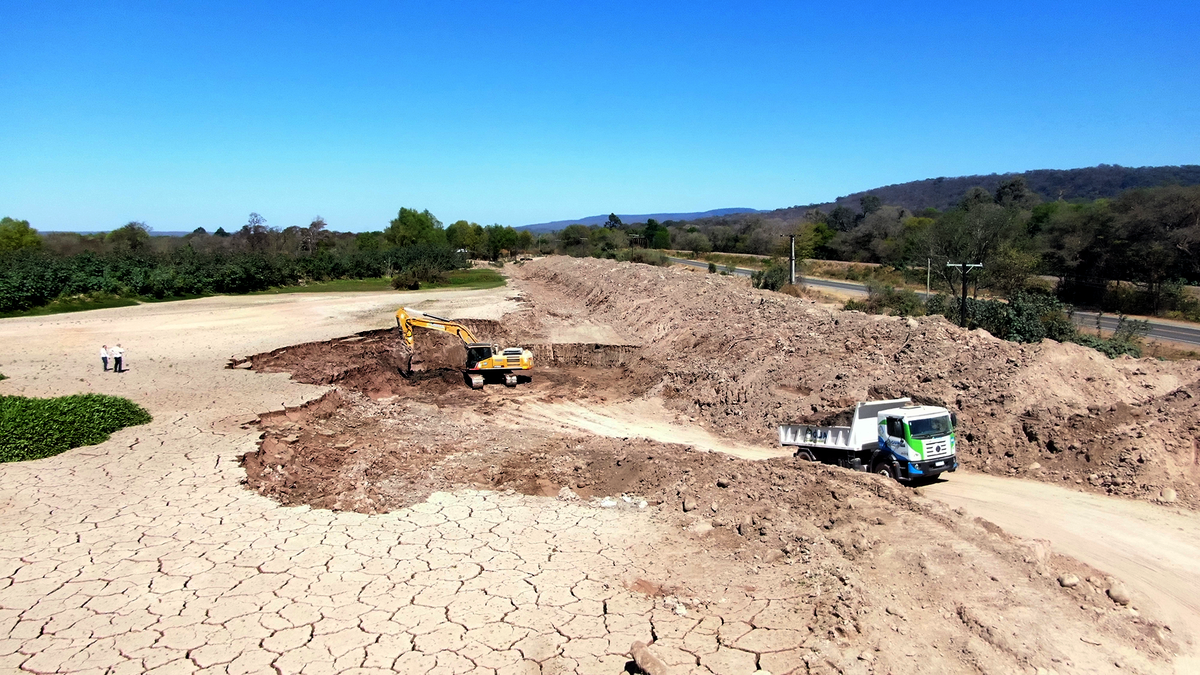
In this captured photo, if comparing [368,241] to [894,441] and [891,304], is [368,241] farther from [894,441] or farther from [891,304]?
[894,441]

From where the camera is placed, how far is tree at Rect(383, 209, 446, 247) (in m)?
89.5

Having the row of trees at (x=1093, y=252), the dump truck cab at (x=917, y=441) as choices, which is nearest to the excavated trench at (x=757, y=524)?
the dump truck cab at (x=917, y=441)

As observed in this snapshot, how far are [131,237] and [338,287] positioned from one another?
→ 3897 cm

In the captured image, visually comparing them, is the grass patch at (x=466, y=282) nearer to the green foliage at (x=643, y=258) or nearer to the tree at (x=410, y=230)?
the green foliage at (x=643, y=258)

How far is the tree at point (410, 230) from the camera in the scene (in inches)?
3524

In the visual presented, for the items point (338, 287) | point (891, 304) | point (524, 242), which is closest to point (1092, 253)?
point (891, 304)

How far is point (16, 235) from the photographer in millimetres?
68312

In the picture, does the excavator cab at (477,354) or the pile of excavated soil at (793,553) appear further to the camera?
the excavator cab at (477,354)

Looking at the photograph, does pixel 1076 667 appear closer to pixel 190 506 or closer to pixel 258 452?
pixel 190 506

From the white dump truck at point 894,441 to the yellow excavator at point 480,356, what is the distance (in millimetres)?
11116

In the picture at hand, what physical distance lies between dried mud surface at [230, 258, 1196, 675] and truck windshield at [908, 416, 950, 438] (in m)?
1.41

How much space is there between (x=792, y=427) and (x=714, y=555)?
5.97 meters

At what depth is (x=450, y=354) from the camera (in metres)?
28.3

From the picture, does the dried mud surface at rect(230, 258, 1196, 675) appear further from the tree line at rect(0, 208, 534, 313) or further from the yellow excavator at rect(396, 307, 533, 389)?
the tree line at rect(0, 208, 534, 313)
